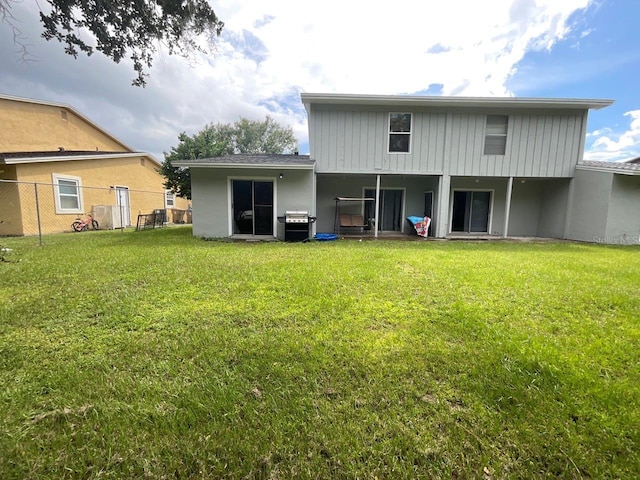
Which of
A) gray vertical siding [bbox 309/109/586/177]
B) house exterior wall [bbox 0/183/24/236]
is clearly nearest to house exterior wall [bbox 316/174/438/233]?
gray vertical siding [bbox 309/109/586/177]

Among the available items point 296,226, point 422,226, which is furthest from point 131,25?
point 422,226

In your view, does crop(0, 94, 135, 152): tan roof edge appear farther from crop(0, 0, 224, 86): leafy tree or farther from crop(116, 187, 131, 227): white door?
crop(0, 0, 224, 86): leafy tree

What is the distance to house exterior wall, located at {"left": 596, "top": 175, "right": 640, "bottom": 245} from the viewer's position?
8711 mm

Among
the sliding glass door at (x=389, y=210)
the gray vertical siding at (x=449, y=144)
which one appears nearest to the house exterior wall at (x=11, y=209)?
the gray vertical siding at (x=449, y=144)

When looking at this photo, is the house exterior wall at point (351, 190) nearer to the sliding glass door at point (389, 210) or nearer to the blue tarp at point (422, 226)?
the sliding glass door at point (389, 210)

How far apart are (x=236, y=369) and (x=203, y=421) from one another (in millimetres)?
503

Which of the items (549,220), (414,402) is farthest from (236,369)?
(549,220)

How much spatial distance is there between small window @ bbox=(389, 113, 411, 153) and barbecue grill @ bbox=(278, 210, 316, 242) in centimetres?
390

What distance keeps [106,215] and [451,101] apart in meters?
15.0

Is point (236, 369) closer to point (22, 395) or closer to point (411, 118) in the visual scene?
point (22, 395)

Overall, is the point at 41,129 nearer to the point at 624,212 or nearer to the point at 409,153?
the point at 409,153

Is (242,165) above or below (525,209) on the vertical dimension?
above

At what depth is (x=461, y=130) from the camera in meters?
9.62

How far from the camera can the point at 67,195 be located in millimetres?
11867
